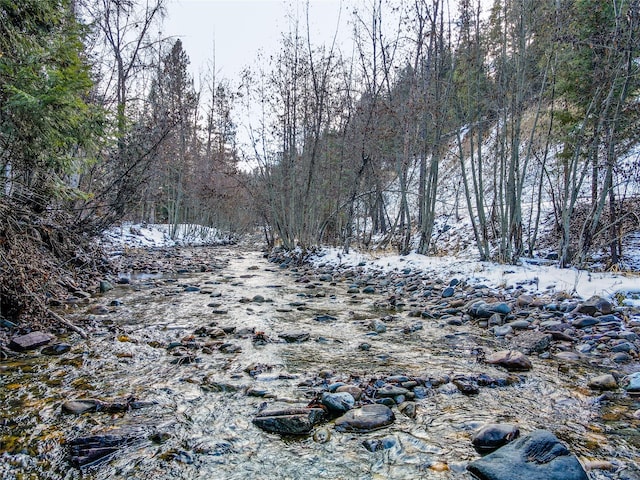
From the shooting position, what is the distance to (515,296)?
5.46 m

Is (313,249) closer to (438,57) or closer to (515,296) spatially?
(438,57)

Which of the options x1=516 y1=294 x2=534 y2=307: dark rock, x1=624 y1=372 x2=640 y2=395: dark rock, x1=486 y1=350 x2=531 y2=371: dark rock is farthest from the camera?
x1=516 y1=294 x2=534 y2=307: dark rock

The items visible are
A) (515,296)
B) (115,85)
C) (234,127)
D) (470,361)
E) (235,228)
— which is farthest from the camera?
(235,228)

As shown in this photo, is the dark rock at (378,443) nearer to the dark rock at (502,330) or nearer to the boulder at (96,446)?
the boulder at (96,446)

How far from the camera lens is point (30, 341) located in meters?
3.52

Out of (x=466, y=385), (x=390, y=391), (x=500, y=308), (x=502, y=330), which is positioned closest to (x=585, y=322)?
(x=502, y=330)

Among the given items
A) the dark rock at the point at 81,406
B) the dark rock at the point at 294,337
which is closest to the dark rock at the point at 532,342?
the dark rock at the point at 294,337

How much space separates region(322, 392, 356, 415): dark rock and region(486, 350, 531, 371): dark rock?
1486 millimetres

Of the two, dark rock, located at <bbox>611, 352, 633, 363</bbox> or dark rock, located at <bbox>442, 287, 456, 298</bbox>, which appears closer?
dark rock, located at <bbox>611, 352, 633, 363</bbox>

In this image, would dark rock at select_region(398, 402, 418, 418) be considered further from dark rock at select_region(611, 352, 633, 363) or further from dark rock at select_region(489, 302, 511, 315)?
dark rock at select_region(489, 302, 511, 315)

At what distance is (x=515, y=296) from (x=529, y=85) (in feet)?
14.6

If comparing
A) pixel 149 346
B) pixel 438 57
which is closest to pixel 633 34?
pixel 438 57

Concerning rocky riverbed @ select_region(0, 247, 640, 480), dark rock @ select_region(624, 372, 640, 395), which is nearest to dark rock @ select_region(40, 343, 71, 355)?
rocky riverbed @ select_region(0, 247, 640, 480)

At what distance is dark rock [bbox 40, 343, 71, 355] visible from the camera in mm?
3411
